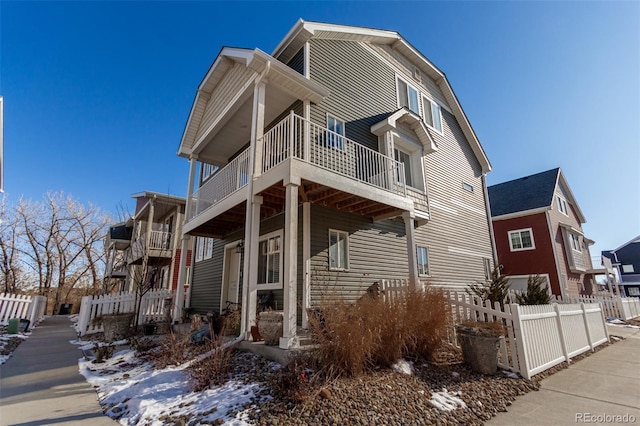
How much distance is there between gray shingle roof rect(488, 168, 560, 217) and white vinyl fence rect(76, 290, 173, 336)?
2101cm

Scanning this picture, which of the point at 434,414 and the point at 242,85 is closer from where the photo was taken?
the point at 434,414

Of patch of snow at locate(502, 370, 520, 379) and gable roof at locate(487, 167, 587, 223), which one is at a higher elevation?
gable roof at locate(487, 167, 587, 223)

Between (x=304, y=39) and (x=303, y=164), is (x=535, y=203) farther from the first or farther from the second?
(x=303, y=164)

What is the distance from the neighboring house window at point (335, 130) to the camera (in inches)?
346

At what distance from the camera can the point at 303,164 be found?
6.20m

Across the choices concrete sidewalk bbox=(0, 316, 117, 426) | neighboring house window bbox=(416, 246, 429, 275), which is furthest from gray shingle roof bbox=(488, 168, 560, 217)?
concrete sidewalk bbox=(0, 316, 117, 426)

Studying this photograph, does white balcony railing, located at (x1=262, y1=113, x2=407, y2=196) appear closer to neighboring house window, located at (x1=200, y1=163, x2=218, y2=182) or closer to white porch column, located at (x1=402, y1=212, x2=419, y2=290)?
white porch column, located at (x1=402, y1=212, x2=419, y2=290)

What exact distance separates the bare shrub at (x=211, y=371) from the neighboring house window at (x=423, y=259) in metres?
7.81

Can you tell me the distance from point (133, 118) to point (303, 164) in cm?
1497

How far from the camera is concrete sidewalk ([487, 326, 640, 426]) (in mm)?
3645

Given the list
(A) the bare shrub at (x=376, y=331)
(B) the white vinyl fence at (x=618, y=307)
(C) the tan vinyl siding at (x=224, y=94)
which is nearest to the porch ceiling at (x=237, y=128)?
(C) the tan vinyl siding at (x=224, y=94)

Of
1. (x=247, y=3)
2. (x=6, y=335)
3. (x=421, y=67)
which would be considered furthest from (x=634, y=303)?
(x=6, y=335)

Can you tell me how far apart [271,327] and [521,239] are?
19610 millimetres

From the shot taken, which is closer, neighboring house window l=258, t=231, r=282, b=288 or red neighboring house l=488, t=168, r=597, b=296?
neighboring house window l=258, t=231, r=282, b=288
